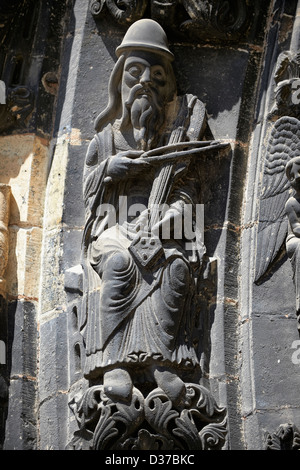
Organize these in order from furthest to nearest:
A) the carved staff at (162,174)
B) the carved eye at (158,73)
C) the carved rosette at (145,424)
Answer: the carved eye at (158,73), the carved staff at (162,174), the carved rosette at (145,424)

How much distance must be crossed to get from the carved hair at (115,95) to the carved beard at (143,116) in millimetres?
176

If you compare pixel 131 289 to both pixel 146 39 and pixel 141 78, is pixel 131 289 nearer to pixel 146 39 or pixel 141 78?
pixel 141 78

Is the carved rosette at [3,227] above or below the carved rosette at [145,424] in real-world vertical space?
above

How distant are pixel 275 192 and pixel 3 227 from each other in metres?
1.90

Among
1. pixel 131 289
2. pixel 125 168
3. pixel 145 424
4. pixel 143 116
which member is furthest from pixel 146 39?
pixel 145 424

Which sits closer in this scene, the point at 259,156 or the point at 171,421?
the point at 171,421

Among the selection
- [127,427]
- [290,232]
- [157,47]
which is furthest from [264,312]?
[157,47]

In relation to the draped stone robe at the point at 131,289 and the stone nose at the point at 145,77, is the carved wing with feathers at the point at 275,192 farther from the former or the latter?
the stone nose at the point at 145,77

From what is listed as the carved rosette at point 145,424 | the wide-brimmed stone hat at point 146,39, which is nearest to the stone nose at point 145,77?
the wide-brimmed stone hat at point 146,39

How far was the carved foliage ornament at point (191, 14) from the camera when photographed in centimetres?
1109

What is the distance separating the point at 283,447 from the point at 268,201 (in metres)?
1.74

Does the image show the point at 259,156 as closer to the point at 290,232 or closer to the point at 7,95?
the point at 290,232

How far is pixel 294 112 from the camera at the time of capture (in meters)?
10.9

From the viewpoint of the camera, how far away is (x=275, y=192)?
35.3 feet
